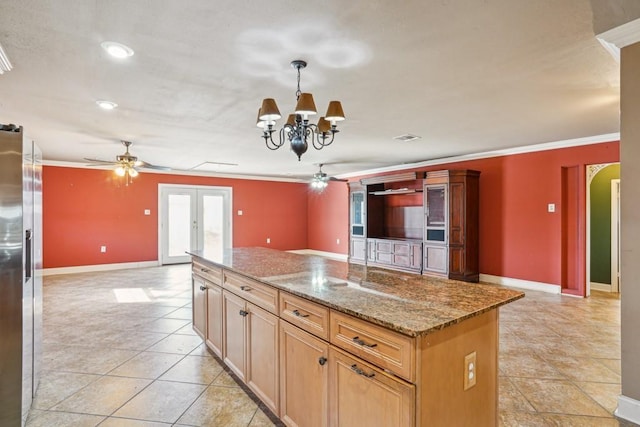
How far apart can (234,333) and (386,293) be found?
133cm

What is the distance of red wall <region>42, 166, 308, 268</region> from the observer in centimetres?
679

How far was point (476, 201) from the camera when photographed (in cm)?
596

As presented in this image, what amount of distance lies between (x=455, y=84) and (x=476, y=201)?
3.67 metres

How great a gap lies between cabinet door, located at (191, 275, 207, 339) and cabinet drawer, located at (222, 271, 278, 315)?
57 centimetres

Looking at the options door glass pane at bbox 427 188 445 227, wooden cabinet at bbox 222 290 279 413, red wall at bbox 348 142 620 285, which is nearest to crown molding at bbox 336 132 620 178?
red wall at bbox 348 142 620 285

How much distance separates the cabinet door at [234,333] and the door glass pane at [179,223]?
20.2ft

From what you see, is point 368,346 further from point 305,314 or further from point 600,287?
point 600,287

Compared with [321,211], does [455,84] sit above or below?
above

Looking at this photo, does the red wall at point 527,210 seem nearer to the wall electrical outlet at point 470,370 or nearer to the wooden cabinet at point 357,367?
the wooden cabinet at point 357,367

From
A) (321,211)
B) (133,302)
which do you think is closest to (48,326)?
(133,302)

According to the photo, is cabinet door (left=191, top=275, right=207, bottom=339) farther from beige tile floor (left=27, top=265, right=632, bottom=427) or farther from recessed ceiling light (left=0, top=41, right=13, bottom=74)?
recessed ceiling light (left=0, top=41, right=13, bottom=74)

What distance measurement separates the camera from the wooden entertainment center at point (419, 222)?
5.82 meters

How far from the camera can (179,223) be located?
823 cm

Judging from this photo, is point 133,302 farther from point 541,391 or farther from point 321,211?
point 321,211
